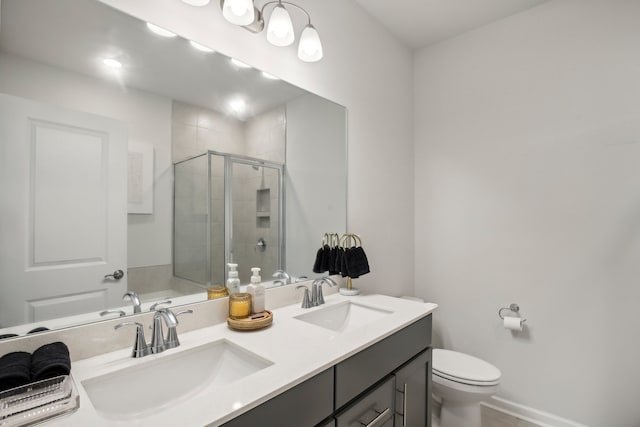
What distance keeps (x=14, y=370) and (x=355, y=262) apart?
1.28 m

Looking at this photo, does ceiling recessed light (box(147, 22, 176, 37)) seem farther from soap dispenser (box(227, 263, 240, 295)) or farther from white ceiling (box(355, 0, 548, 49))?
white ceiling (box(355, 0, 548, 49))

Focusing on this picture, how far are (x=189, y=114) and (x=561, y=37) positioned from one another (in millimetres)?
2143

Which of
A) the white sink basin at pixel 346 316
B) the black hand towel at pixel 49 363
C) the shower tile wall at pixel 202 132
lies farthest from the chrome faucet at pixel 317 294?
the black hand towel at pixel 49 363

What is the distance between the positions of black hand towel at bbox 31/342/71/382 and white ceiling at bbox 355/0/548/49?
217 centimetres

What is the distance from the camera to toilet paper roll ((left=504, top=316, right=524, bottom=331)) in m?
1.91

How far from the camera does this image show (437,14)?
2039 millimetres

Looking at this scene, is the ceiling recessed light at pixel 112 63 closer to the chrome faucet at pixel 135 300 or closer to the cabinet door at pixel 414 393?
the chrome faucet at pixel 135 300

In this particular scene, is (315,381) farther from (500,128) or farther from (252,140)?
(500,128)

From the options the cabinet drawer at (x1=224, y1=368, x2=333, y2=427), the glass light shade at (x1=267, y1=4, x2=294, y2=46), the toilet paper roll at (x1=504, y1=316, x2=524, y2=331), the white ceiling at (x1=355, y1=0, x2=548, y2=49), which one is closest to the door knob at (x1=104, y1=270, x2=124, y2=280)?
the cabinet drawer at (x1=224, y1=368, x2=333, y2=427)

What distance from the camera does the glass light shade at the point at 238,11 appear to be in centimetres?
119

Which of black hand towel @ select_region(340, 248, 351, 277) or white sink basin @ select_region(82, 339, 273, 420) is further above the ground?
black hand towel @ select_region(340, 248, 351, 277)

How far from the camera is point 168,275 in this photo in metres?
1.14

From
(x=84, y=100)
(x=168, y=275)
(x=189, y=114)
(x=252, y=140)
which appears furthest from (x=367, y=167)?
(x=84, y=100)

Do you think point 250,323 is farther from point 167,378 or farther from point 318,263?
point 318,263
